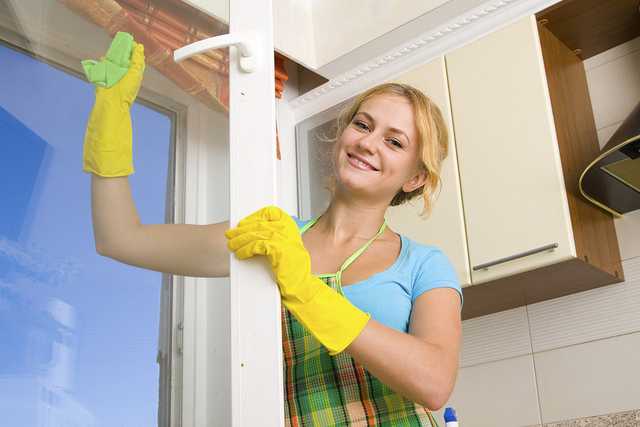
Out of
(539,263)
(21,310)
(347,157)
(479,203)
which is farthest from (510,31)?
(21,310)

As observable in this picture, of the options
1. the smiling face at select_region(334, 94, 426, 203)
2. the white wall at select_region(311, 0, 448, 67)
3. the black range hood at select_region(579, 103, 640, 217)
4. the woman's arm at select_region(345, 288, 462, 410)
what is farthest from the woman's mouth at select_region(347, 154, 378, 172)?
the white wall at select_region(311, 0, 448, 67)

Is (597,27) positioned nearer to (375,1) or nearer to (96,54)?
(375,1)

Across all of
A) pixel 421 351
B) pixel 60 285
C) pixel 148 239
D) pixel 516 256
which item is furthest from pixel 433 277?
pixel 516 256

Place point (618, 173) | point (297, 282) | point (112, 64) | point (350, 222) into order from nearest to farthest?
point (297, 282) → point (112, 64) → point (350, 222) → point (618, 173)

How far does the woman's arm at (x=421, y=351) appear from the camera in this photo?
39.7 inches

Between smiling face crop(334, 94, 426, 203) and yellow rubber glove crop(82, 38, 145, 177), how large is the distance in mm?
374

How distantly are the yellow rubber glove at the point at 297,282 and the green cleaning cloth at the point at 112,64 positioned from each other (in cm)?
27

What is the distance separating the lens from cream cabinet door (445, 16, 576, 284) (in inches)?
80.4

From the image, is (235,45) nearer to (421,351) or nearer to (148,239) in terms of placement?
(148,239)

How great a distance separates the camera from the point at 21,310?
0.96 meters

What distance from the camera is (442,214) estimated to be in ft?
7.45

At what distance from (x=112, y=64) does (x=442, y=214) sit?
4.49 ft

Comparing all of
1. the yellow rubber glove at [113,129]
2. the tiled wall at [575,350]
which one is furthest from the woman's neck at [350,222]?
the tiled wall at [575,350]

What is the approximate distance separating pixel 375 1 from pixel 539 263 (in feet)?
3.62
